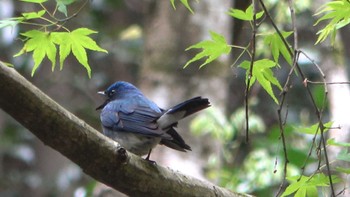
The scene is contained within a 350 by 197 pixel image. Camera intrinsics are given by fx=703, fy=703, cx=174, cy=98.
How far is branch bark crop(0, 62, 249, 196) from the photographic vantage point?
2051mm

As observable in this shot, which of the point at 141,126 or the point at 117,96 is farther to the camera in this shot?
the point at 117,96

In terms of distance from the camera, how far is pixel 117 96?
4207 millimetres

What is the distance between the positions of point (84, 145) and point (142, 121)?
1182mm

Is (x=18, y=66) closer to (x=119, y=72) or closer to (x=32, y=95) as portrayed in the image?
(x=119, y=72)

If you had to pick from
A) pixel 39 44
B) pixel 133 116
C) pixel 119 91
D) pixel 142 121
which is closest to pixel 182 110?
pixel 142 121

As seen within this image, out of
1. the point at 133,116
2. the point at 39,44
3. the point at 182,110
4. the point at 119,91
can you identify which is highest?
the point at 39,44

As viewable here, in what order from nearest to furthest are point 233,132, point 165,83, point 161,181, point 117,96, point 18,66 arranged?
point 161,181, point 117,96, point 165,83, point 233,132, point 18,66

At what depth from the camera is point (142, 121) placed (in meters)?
3.42

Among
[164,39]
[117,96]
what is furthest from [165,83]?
[117,96]

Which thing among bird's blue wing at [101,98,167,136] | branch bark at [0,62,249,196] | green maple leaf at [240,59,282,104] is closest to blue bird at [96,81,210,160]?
bird's blue wing at [101,98,167,136]

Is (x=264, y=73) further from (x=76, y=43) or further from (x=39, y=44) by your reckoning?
(x=39, y=44)

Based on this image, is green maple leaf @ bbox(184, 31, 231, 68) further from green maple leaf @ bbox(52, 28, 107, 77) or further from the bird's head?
the bird's head

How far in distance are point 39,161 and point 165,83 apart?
14.9ft

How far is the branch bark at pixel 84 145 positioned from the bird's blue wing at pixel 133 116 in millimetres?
588
